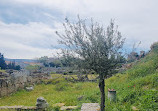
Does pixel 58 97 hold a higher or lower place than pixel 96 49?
lower

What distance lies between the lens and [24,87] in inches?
507

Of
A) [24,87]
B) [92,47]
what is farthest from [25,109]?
[24,87]

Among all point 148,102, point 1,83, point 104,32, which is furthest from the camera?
point 1,83

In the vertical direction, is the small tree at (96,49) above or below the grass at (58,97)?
above

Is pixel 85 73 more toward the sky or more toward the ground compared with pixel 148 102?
more toward the sky

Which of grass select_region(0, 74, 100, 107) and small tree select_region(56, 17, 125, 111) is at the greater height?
small tree select_region(56, 17, 125, 111)

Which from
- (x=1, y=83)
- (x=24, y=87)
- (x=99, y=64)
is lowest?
(x=24, y=87)

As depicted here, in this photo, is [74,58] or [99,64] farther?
[74,58]

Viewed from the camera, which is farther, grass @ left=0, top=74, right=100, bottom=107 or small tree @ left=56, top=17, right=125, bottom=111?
grass @ left=0, top=74, right=100, bottom=107

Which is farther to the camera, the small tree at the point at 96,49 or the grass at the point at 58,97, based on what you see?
the grass at the point at 58,97

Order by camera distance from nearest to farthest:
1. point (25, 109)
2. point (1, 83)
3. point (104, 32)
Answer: point (104, 32) < point (25, 109) < point (1, 83)

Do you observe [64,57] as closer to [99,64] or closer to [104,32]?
[99,64]

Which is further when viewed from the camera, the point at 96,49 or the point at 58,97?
the point at 58,97

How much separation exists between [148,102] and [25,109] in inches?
185
